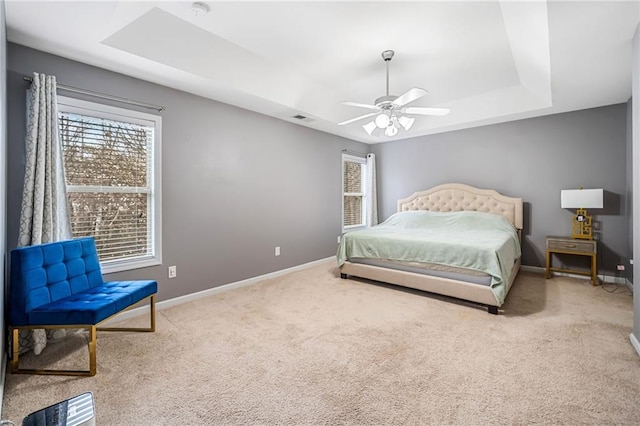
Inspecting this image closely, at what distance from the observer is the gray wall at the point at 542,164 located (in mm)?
3920

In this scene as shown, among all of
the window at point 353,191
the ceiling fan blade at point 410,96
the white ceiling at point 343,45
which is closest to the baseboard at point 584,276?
the white ceiling at point 343,45

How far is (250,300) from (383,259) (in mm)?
1714

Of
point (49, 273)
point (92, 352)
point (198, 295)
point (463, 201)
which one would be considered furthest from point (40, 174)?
point (463, 201)

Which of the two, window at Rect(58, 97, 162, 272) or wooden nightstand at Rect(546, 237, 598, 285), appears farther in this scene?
wooden nightstand at Rect(546, 237, 598, 285)

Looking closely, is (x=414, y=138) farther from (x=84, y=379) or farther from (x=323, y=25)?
(x=84, y=379)

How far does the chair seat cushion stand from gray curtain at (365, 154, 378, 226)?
4485 millimetres

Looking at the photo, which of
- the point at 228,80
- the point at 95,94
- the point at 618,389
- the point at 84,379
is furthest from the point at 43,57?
the point at 618,389

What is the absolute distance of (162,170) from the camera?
3107mm

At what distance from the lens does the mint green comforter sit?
9.75 feet

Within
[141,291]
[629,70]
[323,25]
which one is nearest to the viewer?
[141,291]

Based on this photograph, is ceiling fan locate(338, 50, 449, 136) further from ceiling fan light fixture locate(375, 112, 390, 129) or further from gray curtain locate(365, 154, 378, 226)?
gray curtain locate(365, 154, 378, 226)

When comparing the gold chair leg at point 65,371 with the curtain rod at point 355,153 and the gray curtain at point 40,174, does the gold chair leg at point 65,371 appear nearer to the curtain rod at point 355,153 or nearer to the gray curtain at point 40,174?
the gray curtain at point 40,174

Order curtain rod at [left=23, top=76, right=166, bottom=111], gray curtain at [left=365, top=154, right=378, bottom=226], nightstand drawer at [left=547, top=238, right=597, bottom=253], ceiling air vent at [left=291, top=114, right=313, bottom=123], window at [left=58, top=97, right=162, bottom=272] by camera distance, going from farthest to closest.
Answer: gray curtain at [left=365, top=154, right=378, bottom=226] → ceiling air vent at [left=291, top=114, right=313, bottom=123] → nightstand drawer at [left=547, top=238, right=597, bottom=253] → window at [left=58, top=97, right=162, bottom=272] → curtain rod at [left=23, top=76, right=166, bottom=111]

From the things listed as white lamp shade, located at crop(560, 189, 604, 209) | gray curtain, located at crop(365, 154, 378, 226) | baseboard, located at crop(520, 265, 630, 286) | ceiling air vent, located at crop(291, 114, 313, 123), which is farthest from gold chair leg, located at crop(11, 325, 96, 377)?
baseboard, located at crop(520, 265, 630, 286)
